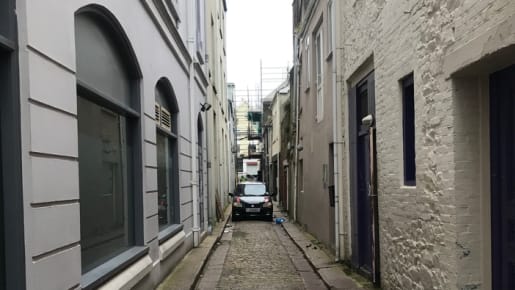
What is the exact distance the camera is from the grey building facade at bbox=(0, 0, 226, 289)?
304 centimetres

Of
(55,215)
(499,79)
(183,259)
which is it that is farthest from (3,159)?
(183,259)

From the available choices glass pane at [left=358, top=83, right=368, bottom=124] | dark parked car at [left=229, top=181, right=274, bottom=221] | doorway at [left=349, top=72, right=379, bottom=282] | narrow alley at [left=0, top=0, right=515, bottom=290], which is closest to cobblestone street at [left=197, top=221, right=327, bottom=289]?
narrow alley at [left=0, top=0, right=515, bottom=290]

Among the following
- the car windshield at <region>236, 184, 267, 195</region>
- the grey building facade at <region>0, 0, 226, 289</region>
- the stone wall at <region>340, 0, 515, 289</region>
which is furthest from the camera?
the car windshield at <region>236, 184, 267, 195</region>

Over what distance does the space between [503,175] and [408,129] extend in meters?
1.98

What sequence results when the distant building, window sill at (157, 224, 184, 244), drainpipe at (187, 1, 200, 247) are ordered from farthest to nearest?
drainpipe at (187, 1, 200, 247), window sill at (157, 224, 184, 244), the distant building

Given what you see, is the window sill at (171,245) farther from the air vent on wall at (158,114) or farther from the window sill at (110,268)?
the air vent on wall at (158,114)

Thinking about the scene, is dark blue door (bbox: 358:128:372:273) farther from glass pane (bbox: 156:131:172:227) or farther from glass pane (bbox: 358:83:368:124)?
glass pane (bbox: 156:131:172:227)

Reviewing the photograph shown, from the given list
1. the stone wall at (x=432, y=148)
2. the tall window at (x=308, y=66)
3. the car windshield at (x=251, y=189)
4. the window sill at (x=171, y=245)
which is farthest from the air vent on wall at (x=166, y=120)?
the car windshield at (x=251, y=189)

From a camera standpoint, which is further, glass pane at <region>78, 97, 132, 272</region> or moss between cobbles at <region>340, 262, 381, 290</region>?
moss between cobbles at <region>340, 262, 381, 290</region>

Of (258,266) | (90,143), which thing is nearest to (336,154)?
(258,266)

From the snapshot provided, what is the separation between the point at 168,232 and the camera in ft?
27.3

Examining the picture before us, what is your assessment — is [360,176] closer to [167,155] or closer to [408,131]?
[408,131]

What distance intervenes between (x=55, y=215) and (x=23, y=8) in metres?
1.38

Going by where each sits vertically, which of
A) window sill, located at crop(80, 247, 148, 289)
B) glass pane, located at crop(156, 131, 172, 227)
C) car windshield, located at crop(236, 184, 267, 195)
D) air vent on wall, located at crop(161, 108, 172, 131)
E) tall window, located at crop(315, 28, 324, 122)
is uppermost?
tall window, located at crop(315, 28, 324, 122)
